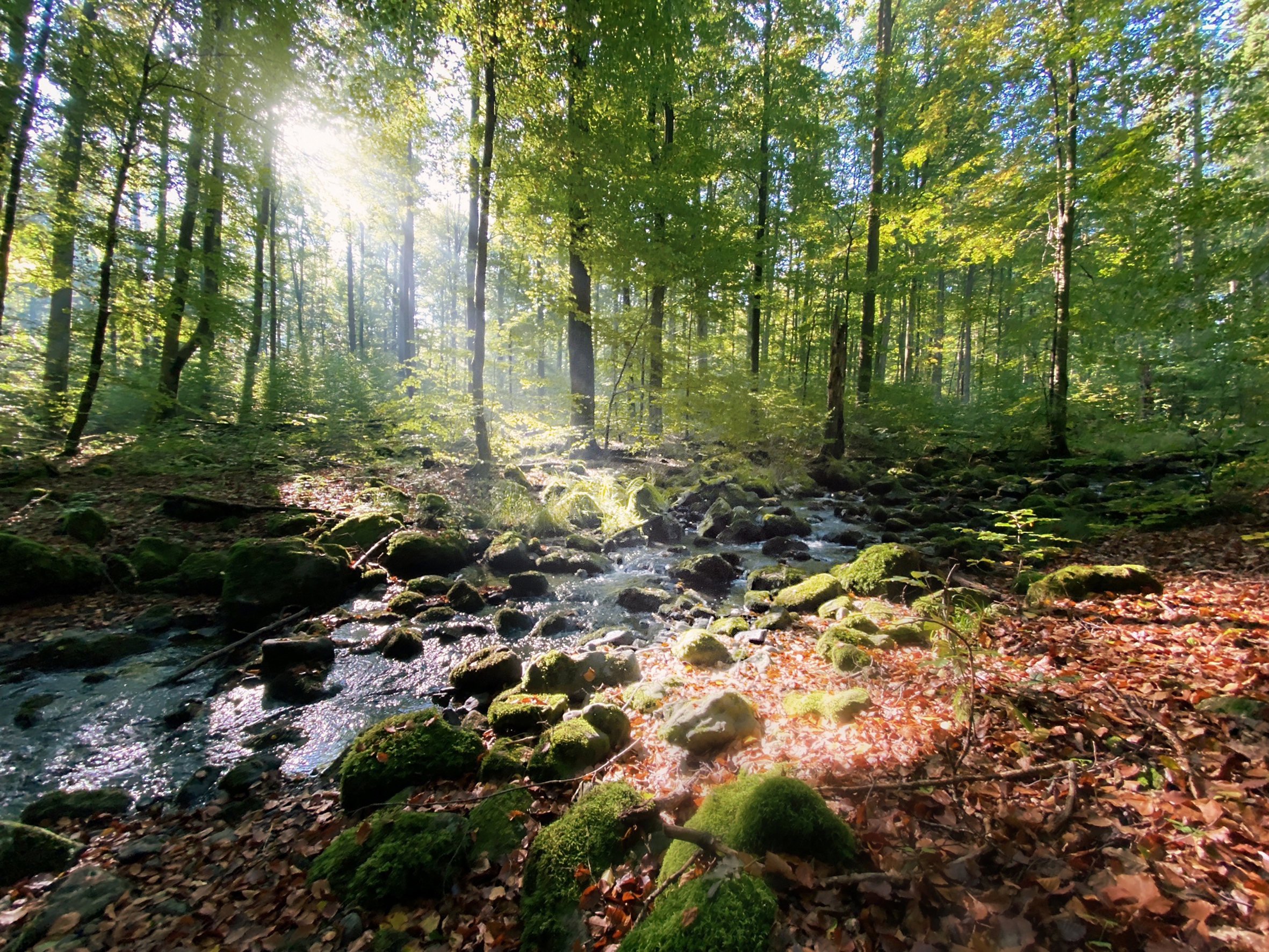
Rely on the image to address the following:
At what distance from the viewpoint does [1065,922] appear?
183 centimetres

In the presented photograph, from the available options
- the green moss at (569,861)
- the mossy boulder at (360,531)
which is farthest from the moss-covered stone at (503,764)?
the mossy boulder at (360,531)

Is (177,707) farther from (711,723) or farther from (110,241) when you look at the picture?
(110,241)

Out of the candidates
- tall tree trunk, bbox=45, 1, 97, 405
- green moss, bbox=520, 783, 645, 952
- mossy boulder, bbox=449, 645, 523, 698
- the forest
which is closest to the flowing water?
the forest

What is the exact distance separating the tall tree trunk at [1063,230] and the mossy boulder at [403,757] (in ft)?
45.4

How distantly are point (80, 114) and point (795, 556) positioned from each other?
15318 millimetres

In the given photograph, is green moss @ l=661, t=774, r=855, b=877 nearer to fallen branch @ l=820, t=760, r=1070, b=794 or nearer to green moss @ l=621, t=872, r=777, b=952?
green moss @ l=621, t=872, r=777, b=952

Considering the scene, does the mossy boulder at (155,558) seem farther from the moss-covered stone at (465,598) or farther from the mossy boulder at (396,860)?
the mossy boulder at (396,860)

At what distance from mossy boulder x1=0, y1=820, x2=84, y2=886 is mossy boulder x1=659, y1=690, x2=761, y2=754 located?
383 cm

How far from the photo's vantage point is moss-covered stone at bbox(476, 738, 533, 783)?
3.59 m

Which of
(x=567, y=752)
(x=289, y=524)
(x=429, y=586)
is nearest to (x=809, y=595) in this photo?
(x=567, y=752)

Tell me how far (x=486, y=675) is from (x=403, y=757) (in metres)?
1.37

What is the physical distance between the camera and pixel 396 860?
279cm

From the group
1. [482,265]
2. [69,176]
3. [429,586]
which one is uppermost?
[69,176]

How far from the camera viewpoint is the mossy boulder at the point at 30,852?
9.79 feet
